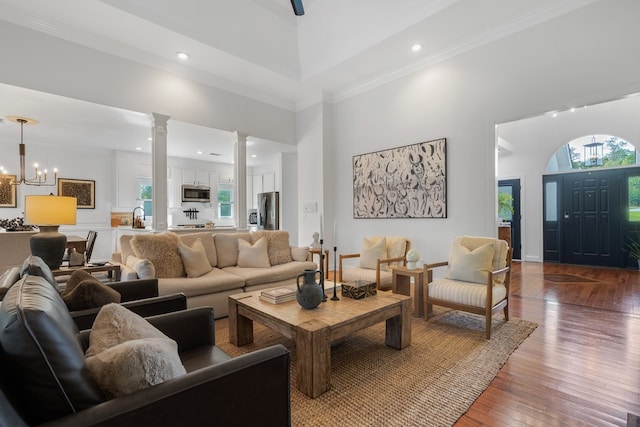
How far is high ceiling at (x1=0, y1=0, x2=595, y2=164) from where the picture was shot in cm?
353

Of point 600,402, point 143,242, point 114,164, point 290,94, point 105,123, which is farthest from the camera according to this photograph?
point 114,164

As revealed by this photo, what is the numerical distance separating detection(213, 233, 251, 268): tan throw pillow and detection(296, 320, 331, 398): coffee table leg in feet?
7.39

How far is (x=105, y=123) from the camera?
5.08m

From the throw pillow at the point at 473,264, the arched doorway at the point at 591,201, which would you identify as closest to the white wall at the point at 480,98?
the throw pillow at the point at 473,264

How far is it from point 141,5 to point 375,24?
2.83 meters

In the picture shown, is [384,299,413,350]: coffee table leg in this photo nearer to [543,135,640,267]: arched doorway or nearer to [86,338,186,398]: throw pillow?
[86,338,186,398]: throw pillow

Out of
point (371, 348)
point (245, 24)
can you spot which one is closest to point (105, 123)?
point (245, 24)

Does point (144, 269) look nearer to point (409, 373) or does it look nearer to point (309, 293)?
point (309, 293)

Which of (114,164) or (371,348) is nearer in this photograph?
(371,348)

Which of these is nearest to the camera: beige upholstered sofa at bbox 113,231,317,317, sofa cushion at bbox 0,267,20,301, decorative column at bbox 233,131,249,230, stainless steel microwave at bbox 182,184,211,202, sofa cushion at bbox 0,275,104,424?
sofa cushion at bbox 0,275,104,424

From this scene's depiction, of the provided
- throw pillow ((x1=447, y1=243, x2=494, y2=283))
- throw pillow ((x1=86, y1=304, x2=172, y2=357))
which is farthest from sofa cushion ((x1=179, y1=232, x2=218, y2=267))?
throw pillow ((x1=447, y1=243, x2=494, y2=283))

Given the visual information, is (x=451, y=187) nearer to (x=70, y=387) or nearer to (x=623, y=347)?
(x=623, y=347)

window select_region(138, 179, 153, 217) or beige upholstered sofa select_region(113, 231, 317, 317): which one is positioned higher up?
window select_region(138, 179, 153, 217)

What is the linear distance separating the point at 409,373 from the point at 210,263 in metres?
2.63
